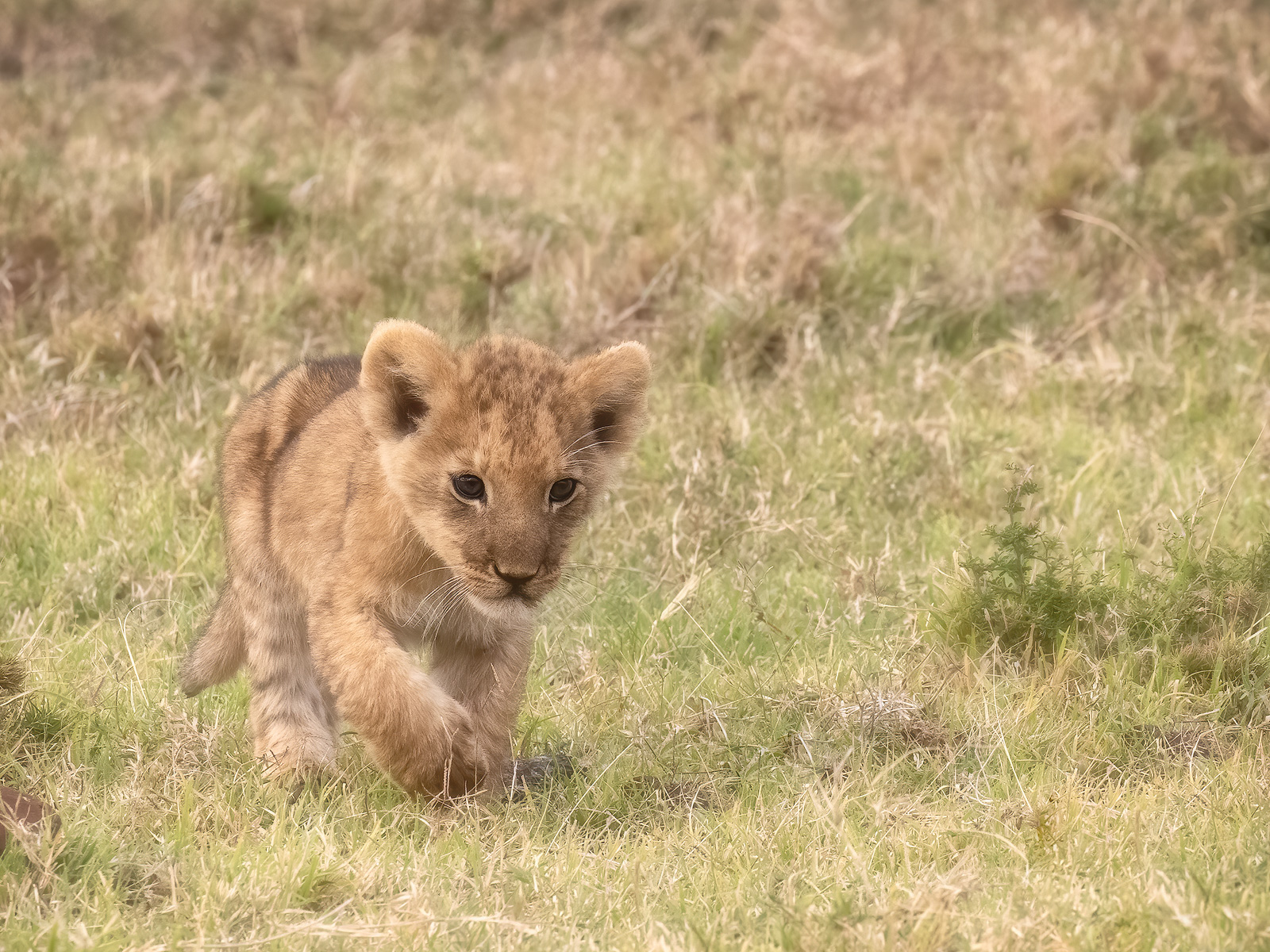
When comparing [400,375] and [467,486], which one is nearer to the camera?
[467,486]

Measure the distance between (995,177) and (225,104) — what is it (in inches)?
224

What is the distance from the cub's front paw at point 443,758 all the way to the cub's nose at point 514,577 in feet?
1.13

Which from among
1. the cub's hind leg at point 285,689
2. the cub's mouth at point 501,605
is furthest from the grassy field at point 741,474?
the cub's mouth at point 501,605

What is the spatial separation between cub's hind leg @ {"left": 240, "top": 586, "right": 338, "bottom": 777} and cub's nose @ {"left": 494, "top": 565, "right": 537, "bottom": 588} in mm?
822

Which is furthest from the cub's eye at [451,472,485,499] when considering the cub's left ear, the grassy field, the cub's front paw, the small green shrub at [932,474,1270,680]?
the small green shrub at [932,474,1270,680]

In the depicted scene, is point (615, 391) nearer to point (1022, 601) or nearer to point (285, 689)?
point (285, 689)

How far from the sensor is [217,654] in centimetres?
471

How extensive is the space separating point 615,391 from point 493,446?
476 mm

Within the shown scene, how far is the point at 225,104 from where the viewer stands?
38.7 ft

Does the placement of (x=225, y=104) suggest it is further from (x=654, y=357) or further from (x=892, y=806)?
(x=892, y=806)

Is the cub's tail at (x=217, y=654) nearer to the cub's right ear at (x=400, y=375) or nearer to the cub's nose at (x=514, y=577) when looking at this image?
the cub's right ear at (x=400, y=375)

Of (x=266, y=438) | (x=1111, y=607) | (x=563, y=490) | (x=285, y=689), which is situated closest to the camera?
(x=563, y=490)

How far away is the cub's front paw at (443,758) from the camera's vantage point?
3.99m

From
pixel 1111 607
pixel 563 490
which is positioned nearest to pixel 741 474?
pixel 1111 607
